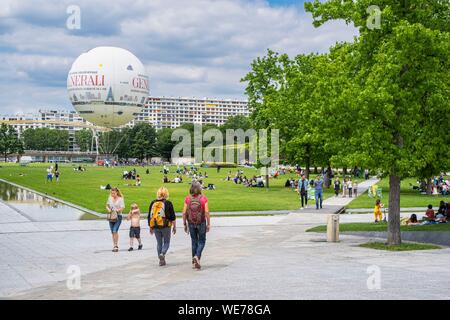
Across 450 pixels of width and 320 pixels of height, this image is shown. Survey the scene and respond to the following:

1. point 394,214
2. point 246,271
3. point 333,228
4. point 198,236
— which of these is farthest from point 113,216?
point 394,214

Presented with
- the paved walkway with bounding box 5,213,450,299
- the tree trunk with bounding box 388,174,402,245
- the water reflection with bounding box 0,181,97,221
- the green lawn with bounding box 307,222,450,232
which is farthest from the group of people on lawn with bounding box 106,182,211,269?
the water reflection with bounding box 0,181,97,221

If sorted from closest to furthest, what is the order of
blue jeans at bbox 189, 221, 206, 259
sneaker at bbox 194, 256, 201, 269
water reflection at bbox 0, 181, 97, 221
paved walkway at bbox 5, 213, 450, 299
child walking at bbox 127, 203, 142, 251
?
paved walkway at bbox 5, 213, 450, 299, blue jeans at bbox 189, 221, 206, 259, sneaker at bbox 194, 256, 201, 269, child walking at bbox 127, 203, 142, 251, water reflection at bbox 0, 181, 97, 221

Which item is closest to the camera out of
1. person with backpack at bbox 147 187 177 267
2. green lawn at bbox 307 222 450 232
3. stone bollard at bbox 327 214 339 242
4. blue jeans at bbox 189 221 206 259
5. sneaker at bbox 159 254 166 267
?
blue jeans at bbox 189 221 206 259

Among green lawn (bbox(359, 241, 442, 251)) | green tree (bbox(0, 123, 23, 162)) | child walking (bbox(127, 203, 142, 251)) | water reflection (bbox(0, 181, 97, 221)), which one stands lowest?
green lawn (bbox(359, 241, 442, 251))

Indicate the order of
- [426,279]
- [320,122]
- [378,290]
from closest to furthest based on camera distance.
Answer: [378,290] < [426,279] < [320,122]

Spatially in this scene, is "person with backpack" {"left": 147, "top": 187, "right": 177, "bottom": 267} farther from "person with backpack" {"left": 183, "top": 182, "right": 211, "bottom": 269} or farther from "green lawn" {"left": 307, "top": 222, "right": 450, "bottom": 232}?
"green lawn" {"left": 307, "top": 222, "right": 450, "bottom": 232}

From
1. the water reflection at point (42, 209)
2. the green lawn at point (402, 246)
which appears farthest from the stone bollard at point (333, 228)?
the water reflection at point (42, 209)

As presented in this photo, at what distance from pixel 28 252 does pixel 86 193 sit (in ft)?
85.7

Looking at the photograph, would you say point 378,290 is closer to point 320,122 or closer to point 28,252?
point 320,122

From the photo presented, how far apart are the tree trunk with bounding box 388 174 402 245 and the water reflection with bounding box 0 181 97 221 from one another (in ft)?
48.8

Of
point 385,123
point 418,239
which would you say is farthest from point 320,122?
point 418,239

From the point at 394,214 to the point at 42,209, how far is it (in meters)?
20.3

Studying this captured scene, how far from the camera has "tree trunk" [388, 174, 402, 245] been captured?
642 inches

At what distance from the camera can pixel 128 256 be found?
591 inches
